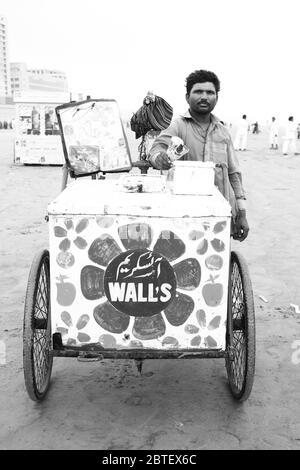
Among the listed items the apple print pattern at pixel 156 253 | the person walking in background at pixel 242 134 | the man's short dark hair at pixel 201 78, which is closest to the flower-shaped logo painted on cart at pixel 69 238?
the apple print pattern at pixel 156 253

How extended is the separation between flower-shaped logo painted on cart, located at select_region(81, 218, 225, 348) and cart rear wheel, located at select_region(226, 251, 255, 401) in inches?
9.9

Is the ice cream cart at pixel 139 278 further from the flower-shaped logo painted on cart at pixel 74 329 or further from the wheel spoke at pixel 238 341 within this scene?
the wheel spoke at pixel 238 341

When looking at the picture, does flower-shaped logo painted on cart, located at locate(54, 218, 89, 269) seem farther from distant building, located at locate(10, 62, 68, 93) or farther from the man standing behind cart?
distant building, located at locate(10, 62, 68, 93)

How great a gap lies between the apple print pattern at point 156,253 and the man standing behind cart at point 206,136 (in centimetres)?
82

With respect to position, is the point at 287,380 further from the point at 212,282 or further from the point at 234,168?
the point at 234,168

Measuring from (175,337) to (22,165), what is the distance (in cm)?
1342

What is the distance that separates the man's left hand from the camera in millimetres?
3346

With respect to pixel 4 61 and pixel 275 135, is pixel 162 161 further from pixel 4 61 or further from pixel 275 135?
pixel 4 61

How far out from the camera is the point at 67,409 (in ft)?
9.62

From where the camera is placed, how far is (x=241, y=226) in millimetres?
3367

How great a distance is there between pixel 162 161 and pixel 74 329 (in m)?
1.17

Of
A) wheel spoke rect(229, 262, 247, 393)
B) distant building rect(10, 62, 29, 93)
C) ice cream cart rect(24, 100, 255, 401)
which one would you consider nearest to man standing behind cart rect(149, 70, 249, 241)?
wheel spoke rect(229, 262, 247, 393)

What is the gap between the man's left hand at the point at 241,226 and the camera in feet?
11.0

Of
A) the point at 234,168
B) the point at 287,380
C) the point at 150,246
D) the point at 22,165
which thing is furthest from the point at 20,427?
the point at 22,165
